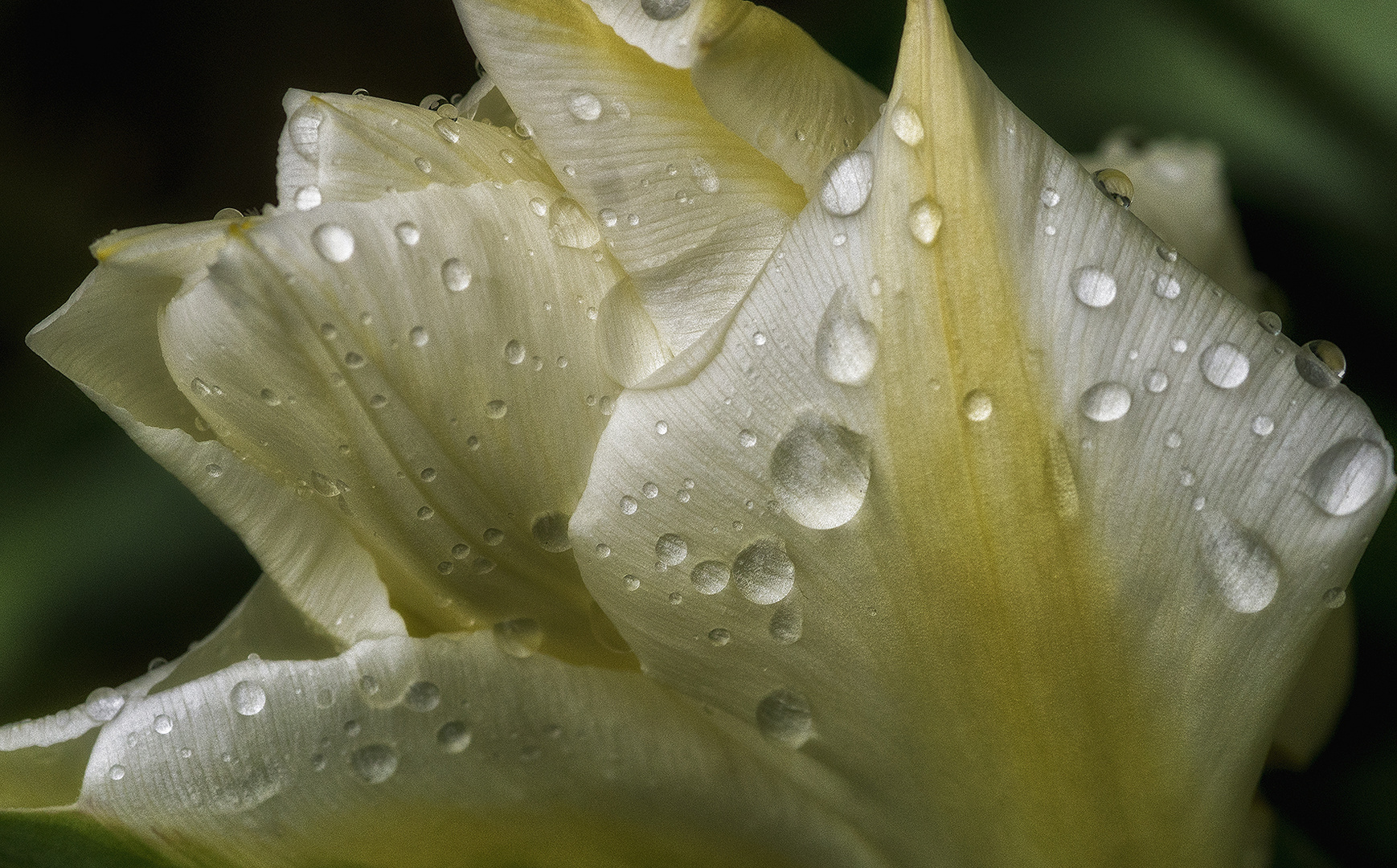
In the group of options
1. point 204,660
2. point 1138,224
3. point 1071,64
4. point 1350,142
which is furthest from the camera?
point 1071,64

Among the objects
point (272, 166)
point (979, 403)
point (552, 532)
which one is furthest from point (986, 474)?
point (272, 166)

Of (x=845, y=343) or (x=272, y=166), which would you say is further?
(x=272, y=166)

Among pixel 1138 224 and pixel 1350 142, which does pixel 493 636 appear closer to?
pixel 1138 224

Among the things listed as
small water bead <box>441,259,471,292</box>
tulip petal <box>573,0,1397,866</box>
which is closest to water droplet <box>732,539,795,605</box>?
tulip petal <box>573,0,1397,866</box>

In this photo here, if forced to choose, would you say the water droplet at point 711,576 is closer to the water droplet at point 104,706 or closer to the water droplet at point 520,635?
the water droplet at point 520,635

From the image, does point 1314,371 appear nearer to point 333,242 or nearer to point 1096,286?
point 1096,286

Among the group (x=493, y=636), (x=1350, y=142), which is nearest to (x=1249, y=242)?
(x=1350, y=142)
